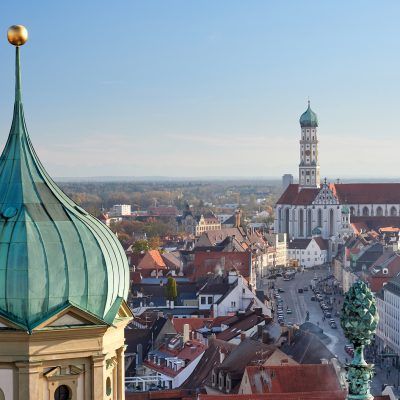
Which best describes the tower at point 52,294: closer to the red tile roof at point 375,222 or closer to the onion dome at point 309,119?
the red tile roof at point 375,222

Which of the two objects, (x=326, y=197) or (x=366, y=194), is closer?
(x=326, y=197)

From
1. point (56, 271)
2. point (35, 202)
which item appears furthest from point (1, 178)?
point (56, 271)

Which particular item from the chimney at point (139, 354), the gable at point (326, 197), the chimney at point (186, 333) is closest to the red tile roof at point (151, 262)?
the chimney at point (186, 333)

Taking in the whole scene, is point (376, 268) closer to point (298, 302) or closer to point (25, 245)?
point (298, 302)

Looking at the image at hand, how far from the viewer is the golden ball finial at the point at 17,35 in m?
13.6

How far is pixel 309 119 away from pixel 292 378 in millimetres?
134860

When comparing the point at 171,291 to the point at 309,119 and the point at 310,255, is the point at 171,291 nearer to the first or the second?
the point at 310,255

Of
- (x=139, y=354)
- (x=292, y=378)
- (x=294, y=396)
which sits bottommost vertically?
(x=139, y=354)

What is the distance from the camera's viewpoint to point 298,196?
16225 cm

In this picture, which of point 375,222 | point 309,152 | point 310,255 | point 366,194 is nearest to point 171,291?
point 310,255

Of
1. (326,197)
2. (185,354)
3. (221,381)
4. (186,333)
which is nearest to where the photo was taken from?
(221,381)

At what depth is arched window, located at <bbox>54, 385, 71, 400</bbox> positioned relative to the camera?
1282 cm

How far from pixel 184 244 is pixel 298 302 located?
40831mm

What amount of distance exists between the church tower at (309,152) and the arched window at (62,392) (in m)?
153
